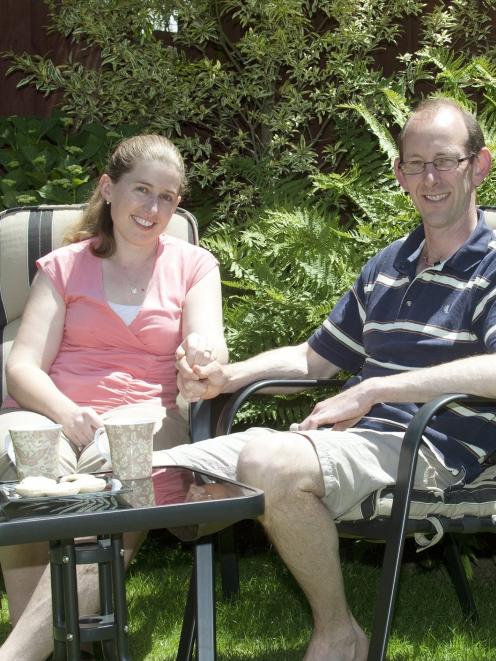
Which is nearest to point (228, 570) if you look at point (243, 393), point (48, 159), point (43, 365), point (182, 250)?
point (243, 393)

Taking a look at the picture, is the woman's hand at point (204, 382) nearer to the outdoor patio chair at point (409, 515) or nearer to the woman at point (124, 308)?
the woman at point (124, 308)

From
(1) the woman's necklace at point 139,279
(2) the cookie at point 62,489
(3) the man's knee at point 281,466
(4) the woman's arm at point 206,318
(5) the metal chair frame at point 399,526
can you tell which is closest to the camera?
(2) the cookie at point 62,489

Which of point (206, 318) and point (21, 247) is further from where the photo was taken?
point (21, 247)

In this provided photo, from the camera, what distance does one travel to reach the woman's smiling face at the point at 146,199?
3152mm

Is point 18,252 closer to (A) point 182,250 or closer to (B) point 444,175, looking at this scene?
(A) point 182,250

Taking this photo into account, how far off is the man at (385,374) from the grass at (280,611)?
612 millimetres

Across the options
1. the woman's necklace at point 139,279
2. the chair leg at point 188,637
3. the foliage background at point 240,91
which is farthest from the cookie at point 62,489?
the foliage background at point 240,91

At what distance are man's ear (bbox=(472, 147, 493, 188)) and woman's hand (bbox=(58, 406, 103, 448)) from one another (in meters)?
1.24

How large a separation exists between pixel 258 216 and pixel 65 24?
144 cm

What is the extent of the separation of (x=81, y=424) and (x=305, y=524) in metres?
0.74

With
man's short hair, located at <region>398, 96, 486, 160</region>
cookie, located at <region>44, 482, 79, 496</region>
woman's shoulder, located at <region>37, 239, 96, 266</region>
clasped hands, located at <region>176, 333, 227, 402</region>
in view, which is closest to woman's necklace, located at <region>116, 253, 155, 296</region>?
woman's shoulder, located at <region>37, 239, 96, 266</region>

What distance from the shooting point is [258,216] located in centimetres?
431

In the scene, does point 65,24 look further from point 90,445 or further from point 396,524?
point 396,524

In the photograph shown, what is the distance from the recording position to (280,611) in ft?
11.1
